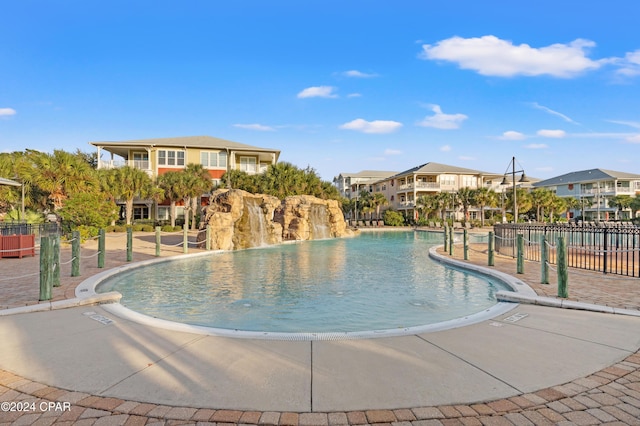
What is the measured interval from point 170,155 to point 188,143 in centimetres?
266

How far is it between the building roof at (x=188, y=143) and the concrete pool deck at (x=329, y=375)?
42943mm

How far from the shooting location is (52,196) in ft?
89.0

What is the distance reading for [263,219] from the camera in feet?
86.1

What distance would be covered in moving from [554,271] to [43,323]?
12.3 m

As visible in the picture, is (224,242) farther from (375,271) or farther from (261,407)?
(261,407)

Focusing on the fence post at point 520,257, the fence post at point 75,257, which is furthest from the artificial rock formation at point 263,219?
the fence post at point 520,257

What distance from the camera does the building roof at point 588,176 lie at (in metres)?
70.1

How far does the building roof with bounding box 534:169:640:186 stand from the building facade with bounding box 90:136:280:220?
62648 millimetres

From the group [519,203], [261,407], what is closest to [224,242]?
Answer: [261,407]

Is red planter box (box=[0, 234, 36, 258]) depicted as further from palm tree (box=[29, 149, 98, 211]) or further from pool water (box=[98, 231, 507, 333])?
palm tree (box=[29, 149, 98, 211])

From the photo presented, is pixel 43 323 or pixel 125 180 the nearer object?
pixel 43 323

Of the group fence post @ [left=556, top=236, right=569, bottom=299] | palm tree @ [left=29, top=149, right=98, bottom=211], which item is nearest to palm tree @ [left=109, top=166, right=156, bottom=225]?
palm tree @ [left=29, top=149, right=98, bottom=211]

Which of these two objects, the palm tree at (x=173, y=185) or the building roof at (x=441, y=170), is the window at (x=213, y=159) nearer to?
the palm tree at (x=173, y=185)

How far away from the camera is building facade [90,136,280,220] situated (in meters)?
45.1
